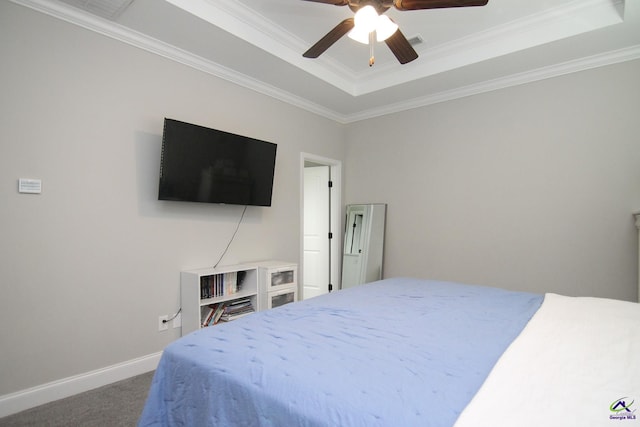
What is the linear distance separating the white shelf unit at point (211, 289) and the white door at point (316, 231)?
1.59m

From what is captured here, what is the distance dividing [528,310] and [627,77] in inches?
100

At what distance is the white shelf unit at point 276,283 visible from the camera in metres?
3.20

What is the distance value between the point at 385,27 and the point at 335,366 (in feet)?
6.03

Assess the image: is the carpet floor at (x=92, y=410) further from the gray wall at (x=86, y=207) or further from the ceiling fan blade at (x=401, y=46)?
the ceiling fan blade at (x=401, y=46)

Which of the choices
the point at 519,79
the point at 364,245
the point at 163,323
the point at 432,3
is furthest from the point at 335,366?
the point at 519,79

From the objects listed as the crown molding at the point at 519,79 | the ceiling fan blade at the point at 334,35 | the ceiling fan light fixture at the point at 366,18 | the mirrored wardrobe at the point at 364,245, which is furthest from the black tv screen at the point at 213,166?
the crown molding at the point at 519,79

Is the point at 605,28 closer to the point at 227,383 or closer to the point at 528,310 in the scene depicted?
the point at 528,310

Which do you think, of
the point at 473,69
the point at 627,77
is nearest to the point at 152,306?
the point at 473,69

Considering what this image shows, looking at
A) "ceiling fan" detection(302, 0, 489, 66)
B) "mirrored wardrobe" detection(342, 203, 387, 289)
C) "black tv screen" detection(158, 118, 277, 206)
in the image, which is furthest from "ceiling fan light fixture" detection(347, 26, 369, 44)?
"mirrored wardrobe" detection(342, 203, 387, 289)

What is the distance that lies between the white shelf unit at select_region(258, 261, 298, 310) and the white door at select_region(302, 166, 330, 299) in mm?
1240

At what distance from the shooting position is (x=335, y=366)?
1.07 meters

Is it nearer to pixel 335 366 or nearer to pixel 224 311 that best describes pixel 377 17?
pixel 335 366

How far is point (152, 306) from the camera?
272cm

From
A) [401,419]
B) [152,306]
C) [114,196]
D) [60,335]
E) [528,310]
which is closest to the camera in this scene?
[401,419]
